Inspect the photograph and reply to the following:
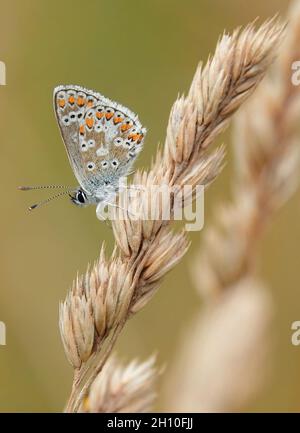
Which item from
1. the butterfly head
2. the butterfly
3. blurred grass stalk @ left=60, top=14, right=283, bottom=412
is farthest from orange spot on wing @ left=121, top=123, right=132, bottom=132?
blurred grass stalk @ left=60, top=14, right=283, bottom=412

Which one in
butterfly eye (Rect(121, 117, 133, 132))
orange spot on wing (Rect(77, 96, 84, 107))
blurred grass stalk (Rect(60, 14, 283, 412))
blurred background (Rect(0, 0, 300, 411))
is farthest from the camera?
blurred background (Rect(0, 0, 300, 411))

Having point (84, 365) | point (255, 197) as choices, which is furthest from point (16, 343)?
point (84, 365)

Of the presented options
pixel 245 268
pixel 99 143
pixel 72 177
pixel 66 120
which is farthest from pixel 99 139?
pixel 72 177

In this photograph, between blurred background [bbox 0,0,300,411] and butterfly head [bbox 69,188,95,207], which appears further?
blurred background [bbox 0,0,300,411]

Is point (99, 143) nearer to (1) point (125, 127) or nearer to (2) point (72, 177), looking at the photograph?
(1) point (125, 127)

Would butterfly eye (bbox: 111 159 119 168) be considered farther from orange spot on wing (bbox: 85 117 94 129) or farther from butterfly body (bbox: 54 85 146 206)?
orange spot on wing (bbox: 85 117 94 129)

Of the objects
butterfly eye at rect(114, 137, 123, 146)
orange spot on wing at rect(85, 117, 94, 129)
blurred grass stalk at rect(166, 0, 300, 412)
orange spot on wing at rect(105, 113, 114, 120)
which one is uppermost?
orange spot on wing at rect(105, 113, 114, 120)

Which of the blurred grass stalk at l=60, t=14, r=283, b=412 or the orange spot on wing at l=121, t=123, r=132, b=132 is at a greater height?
the orange spot on wing at l=121, t=123, r=132, b=132
